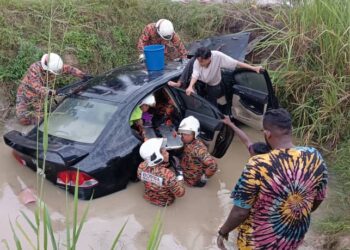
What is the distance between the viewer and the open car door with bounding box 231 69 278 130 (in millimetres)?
5566

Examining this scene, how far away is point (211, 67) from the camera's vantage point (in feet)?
19.0

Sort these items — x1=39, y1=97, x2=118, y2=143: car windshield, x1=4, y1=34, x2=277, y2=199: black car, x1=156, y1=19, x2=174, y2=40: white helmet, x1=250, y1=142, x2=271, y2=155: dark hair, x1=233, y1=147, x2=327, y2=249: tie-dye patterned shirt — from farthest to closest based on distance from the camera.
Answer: x1=156, y1=19, x2=174, y2=40: white helmet < x1=39, y1=97, x2=118, y2=143: car windshield < x1=4, y1=34, x2=277, y2=199: black car < x1=250, y1=142, x2=271, y2=155: dark hair < x1=233, y1=147, x2=327, y2=249: tie-dye patterned shirt

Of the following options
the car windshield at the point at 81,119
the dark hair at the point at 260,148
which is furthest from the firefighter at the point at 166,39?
the dark hair at the point at 260,148

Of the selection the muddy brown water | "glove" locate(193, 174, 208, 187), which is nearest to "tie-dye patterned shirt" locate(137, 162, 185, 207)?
the muddy brown water

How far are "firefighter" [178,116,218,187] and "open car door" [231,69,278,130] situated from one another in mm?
889

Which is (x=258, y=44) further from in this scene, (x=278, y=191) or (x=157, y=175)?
(x=278, y=191)

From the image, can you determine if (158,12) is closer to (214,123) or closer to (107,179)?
(214,123)

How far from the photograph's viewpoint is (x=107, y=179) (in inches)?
186

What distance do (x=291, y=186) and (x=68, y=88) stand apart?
415 cm

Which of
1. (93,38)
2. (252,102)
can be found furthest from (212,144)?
(93,38)

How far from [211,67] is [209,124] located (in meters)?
0.93

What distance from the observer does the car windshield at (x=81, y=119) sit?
4902 millimetres

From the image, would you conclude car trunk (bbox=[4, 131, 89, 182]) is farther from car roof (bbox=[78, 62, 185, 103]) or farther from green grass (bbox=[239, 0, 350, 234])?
green grass (bbox=[239, 0, 350, 234])

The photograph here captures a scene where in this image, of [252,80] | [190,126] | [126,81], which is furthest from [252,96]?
[126,81]
